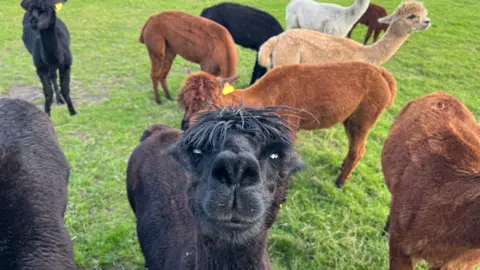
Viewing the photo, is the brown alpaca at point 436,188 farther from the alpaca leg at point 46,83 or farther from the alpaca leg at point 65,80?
the alpaca leg at point 46,83

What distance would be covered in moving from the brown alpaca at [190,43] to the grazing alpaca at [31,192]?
11.7ft

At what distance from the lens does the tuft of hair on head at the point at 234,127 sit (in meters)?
1.74

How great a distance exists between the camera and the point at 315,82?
455cm

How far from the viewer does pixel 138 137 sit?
18.9 ft

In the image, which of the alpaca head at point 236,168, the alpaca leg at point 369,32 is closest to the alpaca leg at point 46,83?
the alpaca head at point 236,168

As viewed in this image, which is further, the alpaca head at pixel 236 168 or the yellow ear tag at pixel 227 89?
the yellow ear tag at pixel 227 89

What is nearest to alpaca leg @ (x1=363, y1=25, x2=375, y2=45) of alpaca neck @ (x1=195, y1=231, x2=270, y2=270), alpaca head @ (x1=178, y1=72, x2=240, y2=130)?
alpaca head @ (x1=178, y1=72, x2=240, y2=130)

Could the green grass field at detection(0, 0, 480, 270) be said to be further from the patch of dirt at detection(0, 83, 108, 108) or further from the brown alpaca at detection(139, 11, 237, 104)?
the brown alpaca at detection(139, 11, 237, 104)

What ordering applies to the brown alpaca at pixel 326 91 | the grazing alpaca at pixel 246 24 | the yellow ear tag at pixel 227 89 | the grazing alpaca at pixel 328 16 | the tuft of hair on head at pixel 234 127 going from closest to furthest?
the tuft of hair on head at pixel 234 127 < the yellow ear tag at pixel 227 89 < the brown alpaca at pixel 326 91 < the grazing alpaca at pixel 246 24 < the grazing alpaca at pixel 328 16

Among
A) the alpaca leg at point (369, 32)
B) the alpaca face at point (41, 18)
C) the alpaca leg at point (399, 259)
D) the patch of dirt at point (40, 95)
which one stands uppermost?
the alpaca face at point (41, 18)

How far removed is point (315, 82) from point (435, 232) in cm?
234

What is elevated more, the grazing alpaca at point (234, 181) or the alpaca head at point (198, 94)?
the grazing alpaca at point (234, 181)

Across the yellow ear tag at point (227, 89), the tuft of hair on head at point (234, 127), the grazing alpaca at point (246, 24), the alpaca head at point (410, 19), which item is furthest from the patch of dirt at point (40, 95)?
the tuft of hair on head at point (234, 127)

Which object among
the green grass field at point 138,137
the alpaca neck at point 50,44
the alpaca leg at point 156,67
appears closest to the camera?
the green grass field at point 138,137
